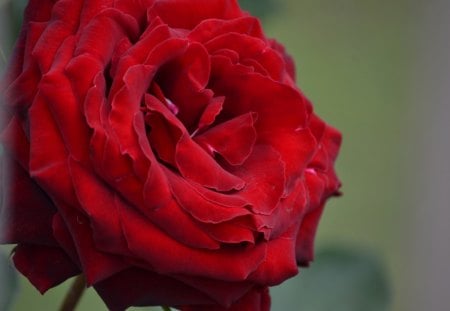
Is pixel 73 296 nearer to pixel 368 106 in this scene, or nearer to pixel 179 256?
pixel 179 256

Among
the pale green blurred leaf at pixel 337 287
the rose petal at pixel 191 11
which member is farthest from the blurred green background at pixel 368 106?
the rose petal at pixel 191 11

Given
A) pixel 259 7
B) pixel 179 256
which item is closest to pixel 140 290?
pixel 179 256

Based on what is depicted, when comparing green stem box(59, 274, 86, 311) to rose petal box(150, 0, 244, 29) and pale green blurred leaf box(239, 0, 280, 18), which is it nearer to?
rose petal box(150, 0, 244, 29)

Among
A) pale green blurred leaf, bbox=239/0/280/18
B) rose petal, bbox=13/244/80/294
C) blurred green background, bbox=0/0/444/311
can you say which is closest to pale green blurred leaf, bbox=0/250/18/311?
rose petal, bbox=13/244/80/294

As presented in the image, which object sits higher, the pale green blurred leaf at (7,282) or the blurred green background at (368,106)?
the pale green blurred leaf at (7,282)

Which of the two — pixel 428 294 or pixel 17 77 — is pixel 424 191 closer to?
pixel 428 294

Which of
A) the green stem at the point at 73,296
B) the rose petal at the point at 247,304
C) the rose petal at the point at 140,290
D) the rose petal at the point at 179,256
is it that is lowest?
the green stem at the point at 73,296

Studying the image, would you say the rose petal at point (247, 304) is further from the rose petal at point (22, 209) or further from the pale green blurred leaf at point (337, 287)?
the pale green blurred leaf at point (337, 287)
